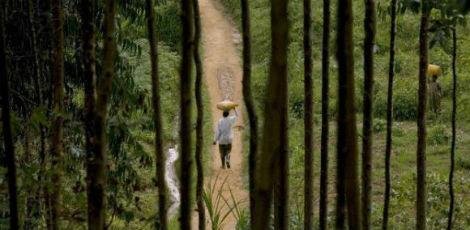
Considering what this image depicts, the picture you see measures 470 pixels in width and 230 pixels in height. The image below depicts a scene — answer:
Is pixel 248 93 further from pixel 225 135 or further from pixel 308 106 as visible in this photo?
pixel 225 135

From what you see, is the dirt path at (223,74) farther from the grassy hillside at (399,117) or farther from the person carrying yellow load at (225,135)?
the grassy hillside at (399,117)

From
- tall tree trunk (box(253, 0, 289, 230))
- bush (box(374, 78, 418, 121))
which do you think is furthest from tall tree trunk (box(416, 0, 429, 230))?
bush (box(374, 78, 418, 121))

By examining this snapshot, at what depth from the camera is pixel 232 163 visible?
39.2 ft

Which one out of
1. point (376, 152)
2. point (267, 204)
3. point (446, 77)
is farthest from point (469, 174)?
point (267, 204)

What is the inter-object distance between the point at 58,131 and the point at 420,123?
Result: 7.31 ft

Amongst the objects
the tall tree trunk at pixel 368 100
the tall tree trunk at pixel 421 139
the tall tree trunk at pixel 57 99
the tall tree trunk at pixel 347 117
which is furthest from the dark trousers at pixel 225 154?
the tall tree trunk at pixel 347 117

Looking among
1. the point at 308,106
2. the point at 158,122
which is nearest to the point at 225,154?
the point at 308,106

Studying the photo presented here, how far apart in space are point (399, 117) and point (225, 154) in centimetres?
331

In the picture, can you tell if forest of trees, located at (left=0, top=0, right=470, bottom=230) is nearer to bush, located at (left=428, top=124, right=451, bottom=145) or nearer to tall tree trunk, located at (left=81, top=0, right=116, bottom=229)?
tall tree trunk, located at (left=81, top=0, right=116, bottom=229)

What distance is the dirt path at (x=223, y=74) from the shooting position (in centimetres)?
1128

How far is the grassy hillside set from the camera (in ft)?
31.2

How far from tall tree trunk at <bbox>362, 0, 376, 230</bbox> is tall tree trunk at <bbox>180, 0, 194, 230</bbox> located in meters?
0.89

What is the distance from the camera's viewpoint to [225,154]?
458 inches

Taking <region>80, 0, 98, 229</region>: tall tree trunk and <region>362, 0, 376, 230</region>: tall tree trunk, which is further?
<region>362, 0, 376, 230</region>: tall tree trunk
